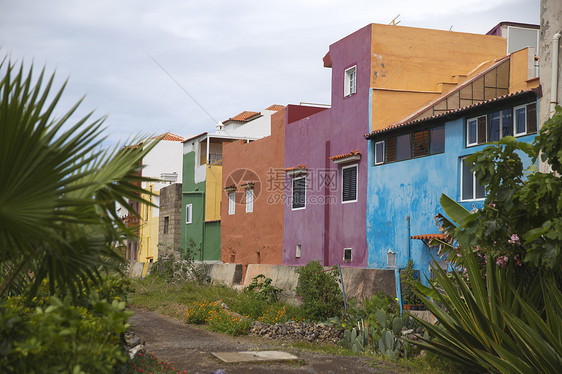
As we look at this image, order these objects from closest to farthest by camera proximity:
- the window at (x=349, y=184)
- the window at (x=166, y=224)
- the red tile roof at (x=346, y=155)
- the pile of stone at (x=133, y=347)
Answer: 1. the pile of stone at (x=133, y=347)
2. the red tile roof at (x=346, y=155)
3. the window at (x=349, y=184)
4. the window at (x=166, y=224)

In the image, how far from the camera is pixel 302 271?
51.9 ft

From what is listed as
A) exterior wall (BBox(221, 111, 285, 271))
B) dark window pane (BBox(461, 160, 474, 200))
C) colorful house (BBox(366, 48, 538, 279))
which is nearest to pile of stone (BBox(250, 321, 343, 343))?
colorful house (BBox(366, 48, 538, 279))

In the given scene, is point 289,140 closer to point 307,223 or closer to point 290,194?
point 290,194

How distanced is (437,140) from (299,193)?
7.80 m

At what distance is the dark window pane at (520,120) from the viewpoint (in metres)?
13.7

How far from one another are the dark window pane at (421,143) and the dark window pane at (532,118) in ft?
11.0

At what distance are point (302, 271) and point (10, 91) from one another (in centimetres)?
1179

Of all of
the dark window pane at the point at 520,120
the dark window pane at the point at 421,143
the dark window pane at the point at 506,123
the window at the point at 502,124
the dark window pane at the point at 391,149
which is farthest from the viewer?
the dark window pane at the point at 391,149

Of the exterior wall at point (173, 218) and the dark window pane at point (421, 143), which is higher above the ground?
the dark window pane at point (421, 143)

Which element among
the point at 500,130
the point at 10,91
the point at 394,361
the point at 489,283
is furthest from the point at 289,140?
the point at 10,91

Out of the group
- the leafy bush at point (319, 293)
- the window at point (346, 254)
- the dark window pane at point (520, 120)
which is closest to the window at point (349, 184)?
the window at point (346, 254)

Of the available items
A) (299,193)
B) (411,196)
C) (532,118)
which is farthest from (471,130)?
(299,193)

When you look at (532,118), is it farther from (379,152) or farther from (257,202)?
(257,202)

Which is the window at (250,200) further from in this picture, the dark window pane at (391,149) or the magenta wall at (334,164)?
the dark window pane at (391,149)
